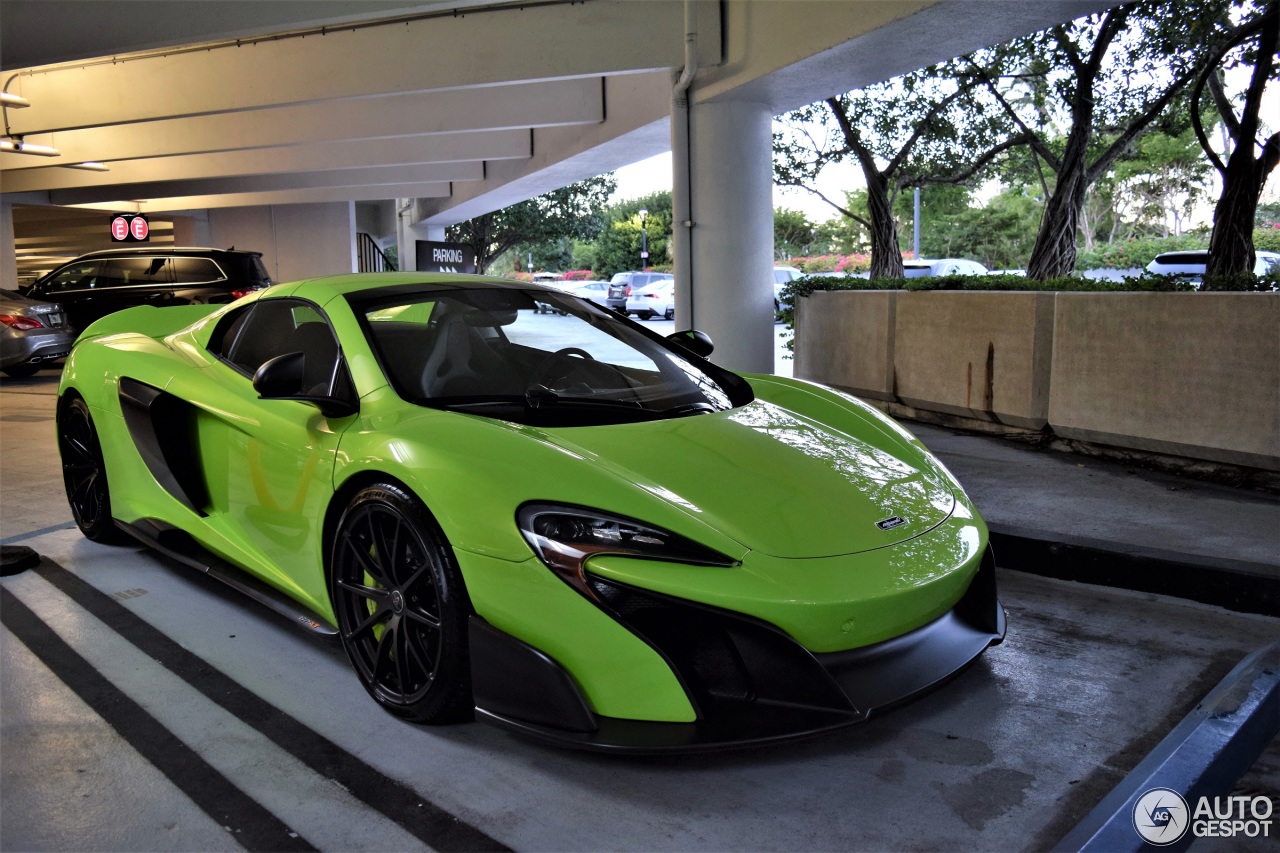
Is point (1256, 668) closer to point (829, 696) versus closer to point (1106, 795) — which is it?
point (1106, 795)

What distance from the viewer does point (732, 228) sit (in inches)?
368

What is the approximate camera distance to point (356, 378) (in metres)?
3.20

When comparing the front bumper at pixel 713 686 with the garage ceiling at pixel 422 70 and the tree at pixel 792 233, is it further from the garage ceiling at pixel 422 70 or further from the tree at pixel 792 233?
the tree at pixel 792 233


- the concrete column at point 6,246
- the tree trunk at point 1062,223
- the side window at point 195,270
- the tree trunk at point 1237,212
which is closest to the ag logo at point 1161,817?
the tree trunk at point 1237,212

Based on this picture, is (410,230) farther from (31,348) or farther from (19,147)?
(31,348)

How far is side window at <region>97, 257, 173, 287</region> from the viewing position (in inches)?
547

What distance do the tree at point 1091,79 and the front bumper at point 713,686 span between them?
9.98 m

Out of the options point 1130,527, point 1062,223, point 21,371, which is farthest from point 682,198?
point 21,371

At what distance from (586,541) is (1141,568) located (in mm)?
2848

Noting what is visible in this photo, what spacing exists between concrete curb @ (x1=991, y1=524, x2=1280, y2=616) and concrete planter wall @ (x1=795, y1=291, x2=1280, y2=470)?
1.73m

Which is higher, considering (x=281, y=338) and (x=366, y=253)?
(x=366, y=253)

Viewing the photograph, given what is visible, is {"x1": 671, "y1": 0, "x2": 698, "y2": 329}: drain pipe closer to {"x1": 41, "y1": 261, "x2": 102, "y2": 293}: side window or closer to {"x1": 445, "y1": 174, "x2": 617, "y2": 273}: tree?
{"x1": 41, "y1": 261, "x2": 102, "y2": 293}: side window

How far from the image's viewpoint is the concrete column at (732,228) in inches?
364

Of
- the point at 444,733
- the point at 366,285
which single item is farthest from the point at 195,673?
the point at 366,285
